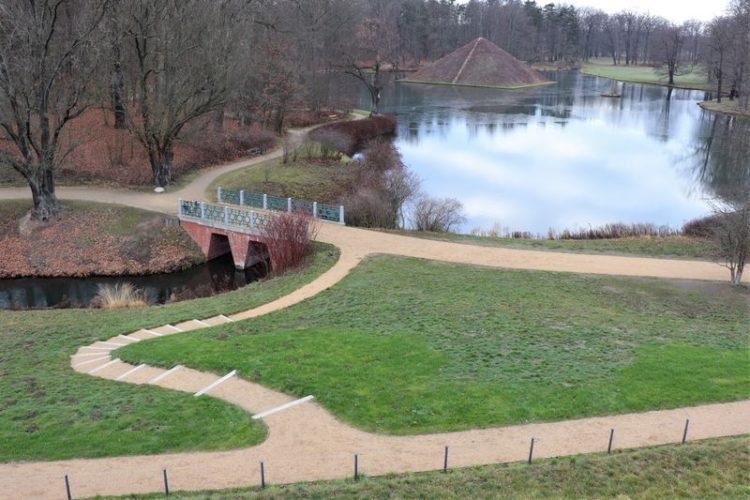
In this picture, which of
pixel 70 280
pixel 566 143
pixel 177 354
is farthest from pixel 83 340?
pixel 566 143

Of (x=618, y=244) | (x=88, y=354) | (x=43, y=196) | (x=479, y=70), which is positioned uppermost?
(x=479, y=70)

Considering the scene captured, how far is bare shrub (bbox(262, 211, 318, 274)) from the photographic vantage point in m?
24.5

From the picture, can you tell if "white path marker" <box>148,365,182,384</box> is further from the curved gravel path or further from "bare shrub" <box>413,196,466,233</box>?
"bare shrub" <box>413,196,466,233</box>

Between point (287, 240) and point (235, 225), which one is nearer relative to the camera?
point (287, 240)

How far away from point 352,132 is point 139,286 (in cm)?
3185

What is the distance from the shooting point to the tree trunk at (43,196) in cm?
2927

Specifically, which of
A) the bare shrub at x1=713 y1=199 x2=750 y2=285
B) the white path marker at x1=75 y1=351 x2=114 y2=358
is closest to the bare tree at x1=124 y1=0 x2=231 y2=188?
the white path marker at x1=75 y1=351 x2=114 y2=358

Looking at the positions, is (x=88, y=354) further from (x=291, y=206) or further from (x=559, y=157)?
(x=559, y=157)

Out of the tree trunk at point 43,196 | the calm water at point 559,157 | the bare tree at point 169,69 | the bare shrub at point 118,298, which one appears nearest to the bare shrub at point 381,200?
the calm water at point 559,157

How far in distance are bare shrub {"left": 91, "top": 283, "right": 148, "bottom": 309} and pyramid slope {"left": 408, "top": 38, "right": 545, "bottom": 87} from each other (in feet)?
297

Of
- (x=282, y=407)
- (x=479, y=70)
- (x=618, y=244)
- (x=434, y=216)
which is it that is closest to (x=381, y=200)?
(x=434, y=216)

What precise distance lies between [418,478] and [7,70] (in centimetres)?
2550

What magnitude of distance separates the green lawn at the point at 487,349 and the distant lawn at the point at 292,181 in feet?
51.9

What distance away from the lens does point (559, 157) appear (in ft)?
164
